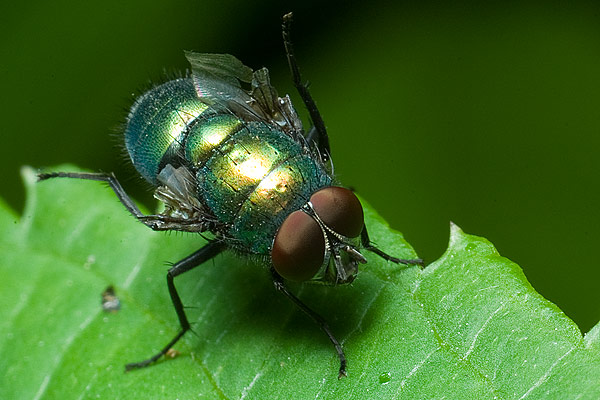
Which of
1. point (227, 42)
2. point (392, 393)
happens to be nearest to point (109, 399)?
point (392, 393)

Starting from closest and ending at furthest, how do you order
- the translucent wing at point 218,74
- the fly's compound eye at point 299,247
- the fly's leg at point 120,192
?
the fly's compound eye at point 299,247
the fly's leg at point 120,192
the translucent wing at point 218,74

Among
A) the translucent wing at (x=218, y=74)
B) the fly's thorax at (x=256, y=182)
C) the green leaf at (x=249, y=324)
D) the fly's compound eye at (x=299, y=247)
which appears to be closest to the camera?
the green leaf at (x=249, y=324)

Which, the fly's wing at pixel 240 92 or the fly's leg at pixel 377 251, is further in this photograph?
the fly's wing at pixel 240 92

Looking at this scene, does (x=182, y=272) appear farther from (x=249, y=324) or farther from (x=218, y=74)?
(x=218, y=74)

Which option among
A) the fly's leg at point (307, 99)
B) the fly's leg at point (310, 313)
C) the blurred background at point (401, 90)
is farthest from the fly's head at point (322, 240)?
the blurred background at point (401, 90)

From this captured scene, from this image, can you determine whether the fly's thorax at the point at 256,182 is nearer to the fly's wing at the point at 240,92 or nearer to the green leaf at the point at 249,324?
the fly's wing at the point at 240,92

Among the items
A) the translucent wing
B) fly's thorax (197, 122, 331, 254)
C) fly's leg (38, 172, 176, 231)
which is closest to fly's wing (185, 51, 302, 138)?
the translucent wing

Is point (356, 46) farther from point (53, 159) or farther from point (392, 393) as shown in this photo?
point (392, 393)
